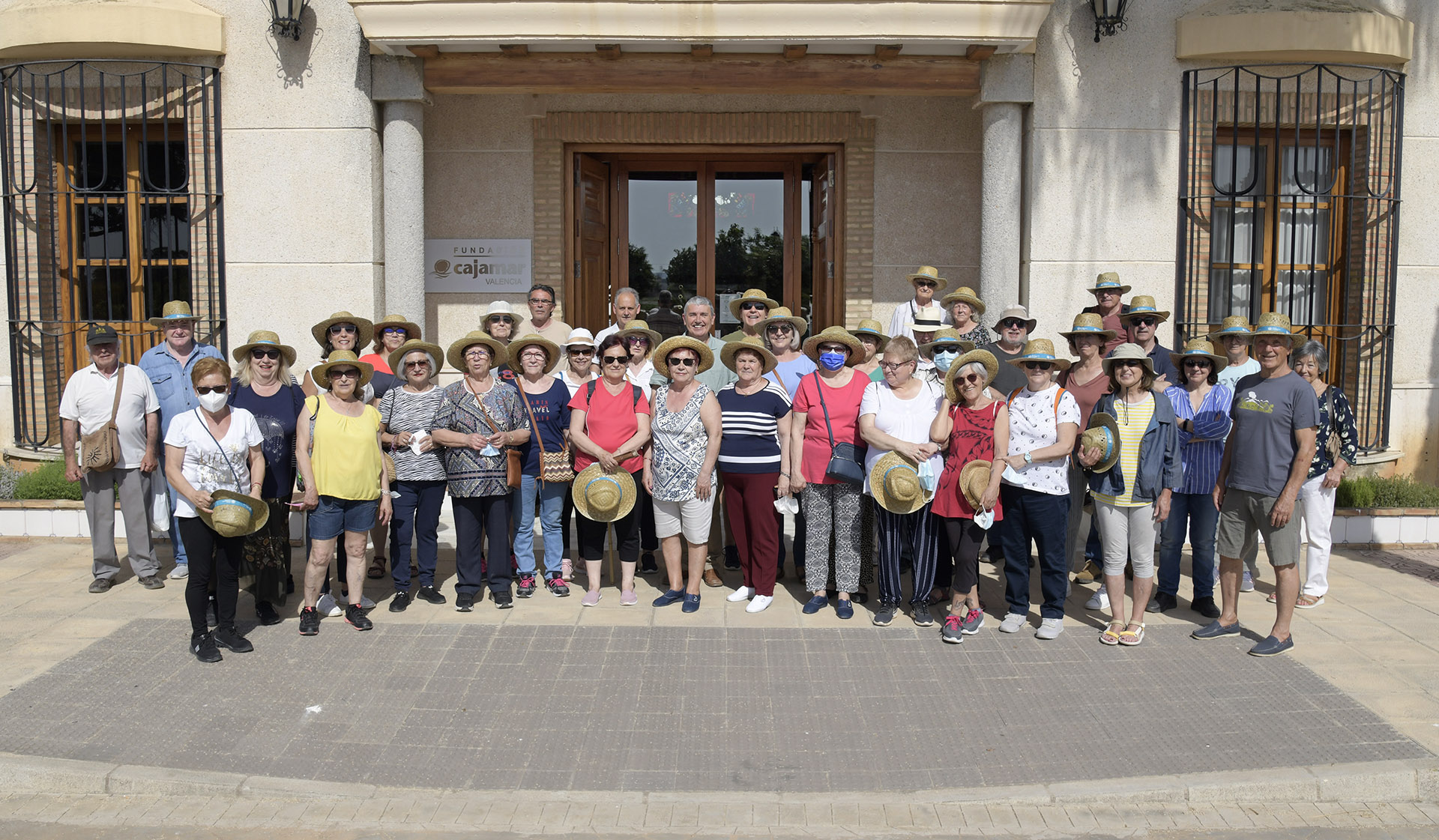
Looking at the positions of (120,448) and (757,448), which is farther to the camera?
(120,448)

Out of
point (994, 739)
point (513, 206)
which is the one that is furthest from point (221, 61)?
point (994, 739)

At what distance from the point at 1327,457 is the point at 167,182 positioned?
9267 mm

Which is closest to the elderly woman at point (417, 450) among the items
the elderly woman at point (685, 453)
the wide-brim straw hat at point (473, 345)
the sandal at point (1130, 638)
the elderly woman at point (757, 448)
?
the wide-brim straw hat at point (473, 345)

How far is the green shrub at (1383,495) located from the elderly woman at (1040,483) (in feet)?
13.4

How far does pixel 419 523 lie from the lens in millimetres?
6871

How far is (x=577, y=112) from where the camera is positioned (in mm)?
10602

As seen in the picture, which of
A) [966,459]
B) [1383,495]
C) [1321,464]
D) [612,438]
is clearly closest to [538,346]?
[612,438]

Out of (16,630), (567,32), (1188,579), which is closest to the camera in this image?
(16,630)

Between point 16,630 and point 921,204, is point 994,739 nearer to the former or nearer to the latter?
point 16,630

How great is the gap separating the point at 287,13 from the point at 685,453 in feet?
18.4

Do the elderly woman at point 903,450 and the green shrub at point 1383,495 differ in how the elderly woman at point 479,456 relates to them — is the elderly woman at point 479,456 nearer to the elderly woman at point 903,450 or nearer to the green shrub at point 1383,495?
the elderly woman at point 903,450

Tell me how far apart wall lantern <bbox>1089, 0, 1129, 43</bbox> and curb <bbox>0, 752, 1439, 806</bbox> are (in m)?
6.75

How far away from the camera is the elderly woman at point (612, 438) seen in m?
6.89

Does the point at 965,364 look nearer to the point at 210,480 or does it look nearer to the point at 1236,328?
the point at 1236,328
